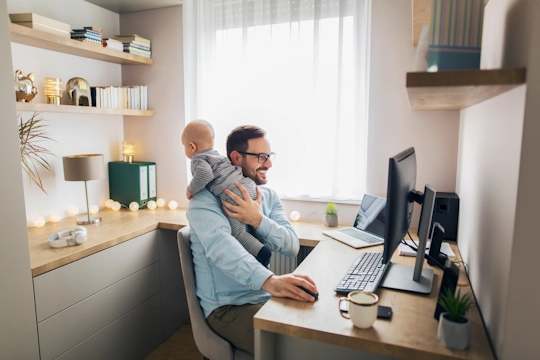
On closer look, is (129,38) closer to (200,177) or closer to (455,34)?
(200,177)

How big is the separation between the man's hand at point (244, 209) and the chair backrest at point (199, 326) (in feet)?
0.78

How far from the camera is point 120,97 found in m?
3.04

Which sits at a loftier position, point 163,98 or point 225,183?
point 163,98

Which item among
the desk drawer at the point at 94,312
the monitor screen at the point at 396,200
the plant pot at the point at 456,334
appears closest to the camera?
the plant pot at the point at 456,334

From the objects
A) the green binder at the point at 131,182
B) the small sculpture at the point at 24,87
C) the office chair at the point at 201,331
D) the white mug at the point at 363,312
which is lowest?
the office chair at the point at 201,331

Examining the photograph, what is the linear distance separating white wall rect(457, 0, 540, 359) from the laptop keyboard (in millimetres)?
812

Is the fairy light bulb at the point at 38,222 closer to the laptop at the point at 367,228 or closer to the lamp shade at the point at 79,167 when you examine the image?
the lamp shade at the point at 79,167

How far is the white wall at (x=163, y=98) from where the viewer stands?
312cm

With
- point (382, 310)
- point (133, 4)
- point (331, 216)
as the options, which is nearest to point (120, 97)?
point (133, 4)

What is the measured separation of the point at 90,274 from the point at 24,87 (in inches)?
45.7

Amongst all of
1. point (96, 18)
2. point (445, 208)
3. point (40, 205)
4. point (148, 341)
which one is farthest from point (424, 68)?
point (96, 18)

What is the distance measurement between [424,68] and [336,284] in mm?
850

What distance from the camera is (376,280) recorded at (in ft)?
5.01

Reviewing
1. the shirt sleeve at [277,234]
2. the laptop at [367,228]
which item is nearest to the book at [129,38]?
the shirt sleeve at [277,234]
